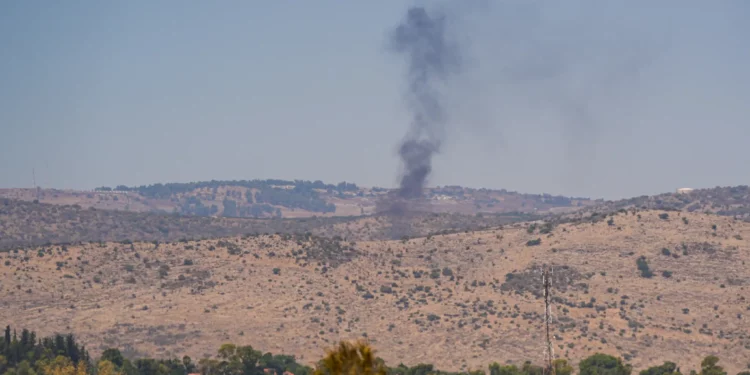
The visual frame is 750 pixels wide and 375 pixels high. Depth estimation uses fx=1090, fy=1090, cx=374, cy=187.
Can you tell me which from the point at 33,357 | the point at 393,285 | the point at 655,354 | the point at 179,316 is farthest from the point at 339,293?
the point at 33,357

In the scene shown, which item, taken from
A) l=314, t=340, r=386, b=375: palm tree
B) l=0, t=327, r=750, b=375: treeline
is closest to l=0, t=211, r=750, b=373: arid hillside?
l=0, t=327, r=750, b=375: treeline

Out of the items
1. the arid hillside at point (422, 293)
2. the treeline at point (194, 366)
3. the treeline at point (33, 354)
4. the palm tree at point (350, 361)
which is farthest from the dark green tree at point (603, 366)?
the palm tree at point (350, 361)

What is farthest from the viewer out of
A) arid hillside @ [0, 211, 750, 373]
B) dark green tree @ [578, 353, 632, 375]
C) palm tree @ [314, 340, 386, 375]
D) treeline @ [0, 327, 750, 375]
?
arid hillside @ [0, 211, 750, 373]

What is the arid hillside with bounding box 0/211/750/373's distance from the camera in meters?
123

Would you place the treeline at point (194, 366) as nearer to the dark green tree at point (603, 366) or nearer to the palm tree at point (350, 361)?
the dark green tree at point (603, 366)

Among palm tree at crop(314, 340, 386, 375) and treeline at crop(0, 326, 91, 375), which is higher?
palm tree at crop(314, 340, 386, 375)

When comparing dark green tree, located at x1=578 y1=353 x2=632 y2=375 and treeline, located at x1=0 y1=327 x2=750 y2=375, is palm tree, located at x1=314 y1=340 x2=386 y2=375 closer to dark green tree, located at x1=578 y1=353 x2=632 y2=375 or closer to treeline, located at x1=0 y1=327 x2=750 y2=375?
treeline, located at x1=0 y1=327 x2=750 y2=375

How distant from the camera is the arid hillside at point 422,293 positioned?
122875 mm

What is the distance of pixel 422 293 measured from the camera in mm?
144500

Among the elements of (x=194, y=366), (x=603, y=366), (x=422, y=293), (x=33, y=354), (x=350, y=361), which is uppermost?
(x=350, y=361)

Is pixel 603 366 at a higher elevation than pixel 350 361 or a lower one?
lower

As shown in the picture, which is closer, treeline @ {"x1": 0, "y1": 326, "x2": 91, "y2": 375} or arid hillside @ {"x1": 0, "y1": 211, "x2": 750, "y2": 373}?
treeline @ {"x1": 0, "y1": 326, "x2": 91, "y2": 375}

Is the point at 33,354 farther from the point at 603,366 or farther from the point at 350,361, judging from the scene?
the point at 350,361

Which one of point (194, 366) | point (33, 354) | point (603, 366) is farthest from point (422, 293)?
point (33, 354)
